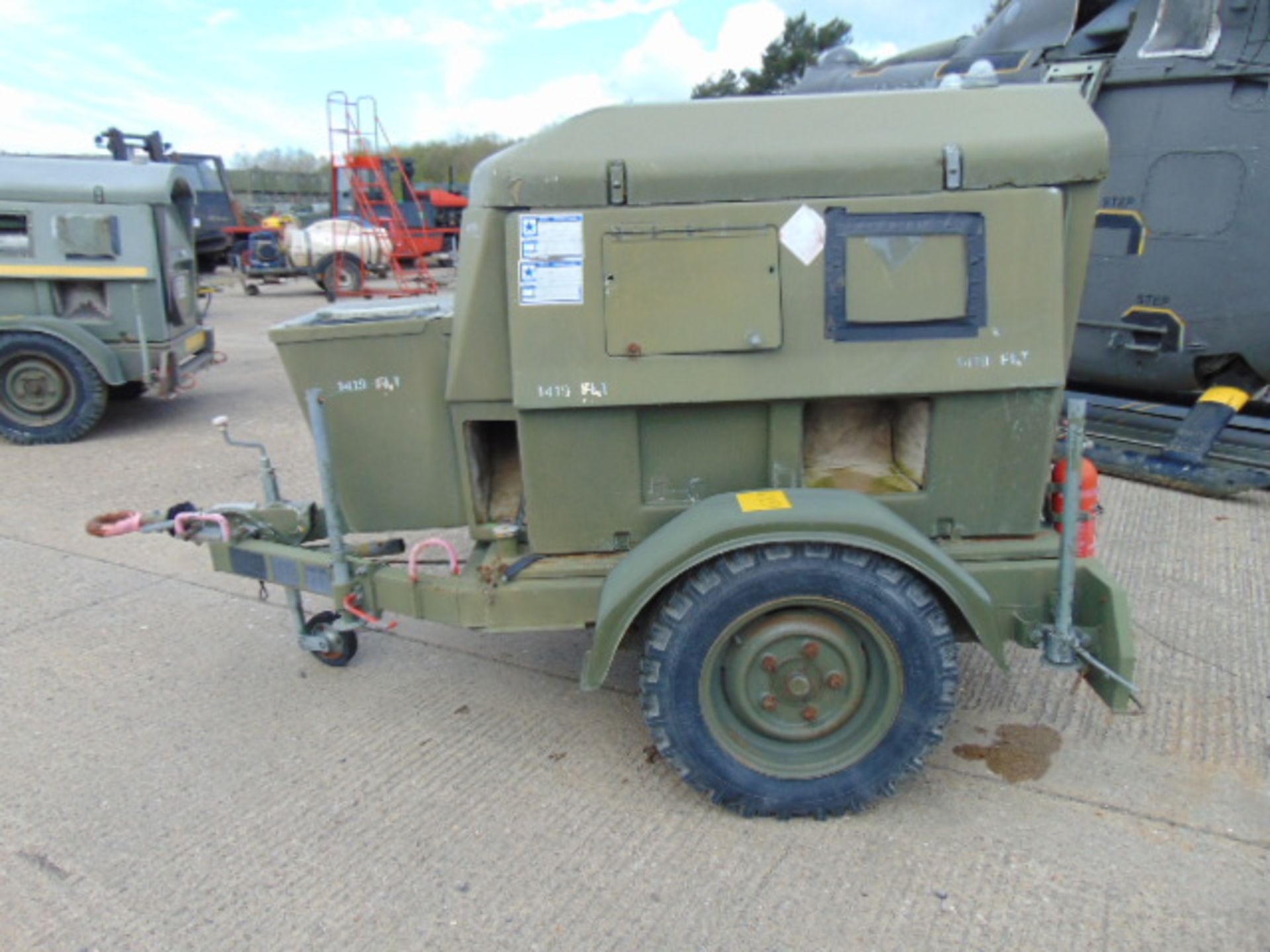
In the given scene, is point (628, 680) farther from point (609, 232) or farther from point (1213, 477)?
point (1213, 477)

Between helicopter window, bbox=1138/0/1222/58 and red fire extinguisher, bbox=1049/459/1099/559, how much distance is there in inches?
151

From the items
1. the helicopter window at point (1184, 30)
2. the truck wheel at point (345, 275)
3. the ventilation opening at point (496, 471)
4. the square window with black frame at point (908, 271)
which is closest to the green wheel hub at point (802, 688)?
the square window with black frame at point (908, 271)

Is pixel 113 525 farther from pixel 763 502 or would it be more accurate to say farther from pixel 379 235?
pixel 379 235

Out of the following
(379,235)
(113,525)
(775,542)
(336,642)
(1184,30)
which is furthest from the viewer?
(379,235)

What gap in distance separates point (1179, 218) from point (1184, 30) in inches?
42.0

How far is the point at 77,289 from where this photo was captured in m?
7.38

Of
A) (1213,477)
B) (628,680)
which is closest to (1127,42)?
(1213,477)

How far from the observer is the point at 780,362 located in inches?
105

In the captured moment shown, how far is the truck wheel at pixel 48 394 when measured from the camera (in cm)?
716

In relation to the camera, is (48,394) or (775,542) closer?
(775,542)

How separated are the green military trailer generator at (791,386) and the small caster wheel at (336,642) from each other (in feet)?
3.75

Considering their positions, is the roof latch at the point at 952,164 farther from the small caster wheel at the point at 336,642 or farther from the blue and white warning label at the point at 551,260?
the small caster wheel at the point at 336,642

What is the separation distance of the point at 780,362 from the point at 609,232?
61 cm

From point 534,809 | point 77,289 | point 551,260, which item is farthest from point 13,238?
point 534,809
